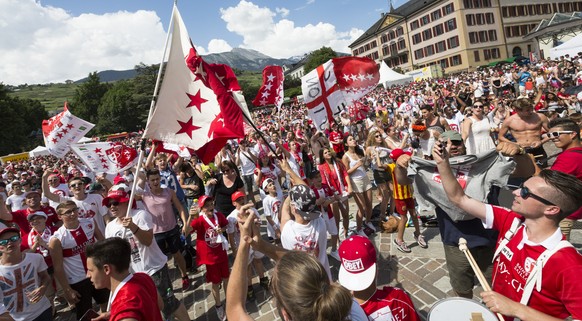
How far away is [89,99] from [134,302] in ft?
309

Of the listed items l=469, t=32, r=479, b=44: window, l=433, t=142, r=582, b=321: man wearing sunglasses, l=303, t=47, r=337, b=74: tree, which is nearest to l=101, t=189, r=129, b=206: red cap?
l=433, t=142, r=582, b=321: man wearing sunglasses

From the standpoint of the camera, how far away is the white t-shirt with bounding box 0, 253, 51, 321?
3.56m

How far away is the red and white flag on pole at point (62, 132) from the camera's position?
648cm

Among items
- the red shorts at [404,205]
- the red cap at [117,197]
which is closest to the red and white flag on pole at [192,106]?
the red cap at [117,197]

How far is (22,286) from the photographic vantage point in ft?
12.0

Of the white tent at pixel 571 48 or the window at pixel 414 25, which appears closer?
the white tent at pixel 571 48

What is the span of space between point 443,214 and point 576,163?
1.62 meters

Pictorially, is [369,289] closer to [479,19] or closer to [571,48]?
[571,48]

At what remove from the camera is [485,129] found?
6.43 m

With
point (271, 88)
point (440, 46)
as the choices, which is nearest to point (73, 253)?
A: point (271, 88)

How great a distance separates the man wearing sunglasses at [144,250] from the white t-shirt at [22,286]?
0.81 meters

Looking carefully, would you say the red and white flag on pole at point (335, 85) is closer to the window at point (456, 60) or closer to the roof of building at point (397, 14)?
the window at point (456, 60)

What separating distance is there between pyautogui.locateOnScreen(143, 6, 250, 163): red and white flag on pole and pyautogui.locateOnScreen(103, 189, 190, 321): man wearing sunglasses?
3.32ft

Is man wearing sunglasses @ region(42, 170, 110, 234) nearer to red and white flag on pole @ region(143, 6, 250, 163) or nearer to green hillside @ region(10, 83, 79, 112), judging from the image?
red and white flag on pole @ region(143, 6, 250, 163)
